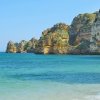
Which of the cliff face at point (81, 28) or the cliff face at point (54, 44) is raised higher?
the cliff face at point (81, 28)

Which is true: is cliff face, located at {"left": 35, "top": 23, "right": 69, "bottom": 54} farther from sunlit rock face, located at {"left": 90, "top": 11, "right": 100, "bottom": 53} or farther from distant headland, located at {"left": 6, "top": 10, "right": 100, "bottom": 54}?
sunlit rock face, located at {"left": 90, "top": 11, "right": 100, "bottom": 53}

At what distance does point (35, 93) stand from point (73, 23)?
173836mm

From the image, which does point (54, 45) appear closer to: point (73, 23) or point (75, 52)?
point (75, 52)

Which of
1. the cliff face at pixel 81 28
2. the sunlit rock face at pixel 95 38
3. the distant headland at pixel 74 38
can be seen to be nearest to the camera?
the sunlit rock face at pixel 95 38

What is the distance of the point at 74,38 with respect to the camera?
183 meters

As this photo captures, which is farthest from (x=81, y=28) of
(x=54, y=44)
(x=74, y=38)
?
(x=54, y=44)

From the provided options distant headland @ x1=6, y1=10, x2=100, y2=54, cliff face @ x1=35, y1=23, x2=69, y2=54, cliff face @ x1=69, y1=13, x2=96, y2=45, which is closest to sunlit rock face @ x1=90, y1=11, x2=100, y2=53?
distant headland @ x1=6, y1=10, x2=100, y2=54

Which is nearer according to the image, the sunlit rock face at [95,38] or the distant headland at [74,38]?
the sunlit rock face at [95,38]

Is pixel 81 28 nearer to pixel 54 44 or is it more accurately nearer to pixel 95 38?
pixel 54 44

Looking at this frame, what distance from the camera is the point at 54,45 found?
162 meters

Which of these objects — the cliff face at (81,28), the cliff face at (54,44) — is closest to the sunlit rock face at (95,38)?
the cliff face at (81,28)

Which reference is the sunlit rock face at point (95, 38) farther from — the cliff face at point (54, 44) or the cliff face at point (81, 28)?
the cliff face at point (54, 44)

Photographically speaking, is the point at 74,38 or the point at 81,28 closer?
the point at 81,28

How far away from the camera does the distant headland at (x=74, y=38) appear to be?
152m
